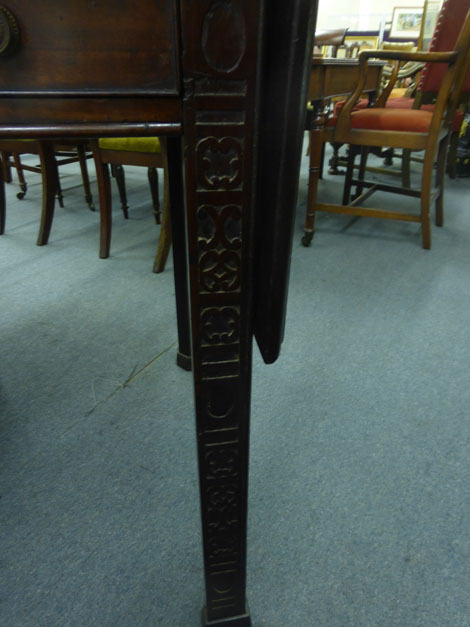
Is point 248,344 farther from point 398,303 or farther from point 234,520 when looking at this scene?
point 398,303

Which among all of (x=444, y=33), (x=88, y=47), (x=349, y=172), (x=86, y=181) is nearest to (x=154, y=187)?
(x=86, y=181)

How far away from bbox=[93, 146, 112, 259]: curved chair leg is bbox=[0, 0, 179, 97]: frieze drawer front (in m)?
1.46

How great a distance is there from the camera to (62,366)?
1.17 m

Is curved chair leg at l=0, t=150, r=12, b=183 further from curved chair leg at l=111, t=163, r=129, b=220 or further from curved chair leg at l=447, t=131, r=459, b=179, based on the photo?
curved chair leg at l=447, t=131, r=459, b=179

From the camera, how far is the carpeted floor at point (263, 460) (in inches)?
26.2

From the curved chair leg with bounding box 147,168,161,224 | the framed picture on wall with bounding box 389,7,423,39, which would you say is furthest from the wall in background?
the curved chair leg with bounding box 147,168,161,224

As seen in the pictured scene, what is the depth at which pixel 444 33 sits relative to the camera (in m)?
1.94

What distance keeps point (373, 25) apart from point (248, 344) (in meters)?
9.05

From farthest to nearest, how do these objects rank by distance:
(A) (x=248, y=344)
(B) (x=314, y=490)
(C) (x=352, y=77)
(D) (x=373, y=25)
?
(D) (x=373, y=25)
(C) (x=352, y=77)
(B) (x=314, y=490)
(A) (x=248, y=344)

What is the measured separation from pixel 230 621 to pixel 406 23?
8873 mm

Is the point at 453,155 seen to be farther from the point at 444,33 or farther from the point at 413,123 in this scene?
the point at 413,123

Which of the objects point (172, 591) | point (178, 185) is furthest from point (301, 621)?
point (178, 185)

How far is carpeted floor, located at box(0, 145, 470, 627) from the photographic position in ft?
2.18

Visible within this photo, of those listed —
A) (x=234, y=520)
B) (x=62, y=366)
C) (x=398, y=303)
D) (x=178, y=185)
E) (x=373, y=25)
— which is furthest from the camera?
(x=373, y=25)
